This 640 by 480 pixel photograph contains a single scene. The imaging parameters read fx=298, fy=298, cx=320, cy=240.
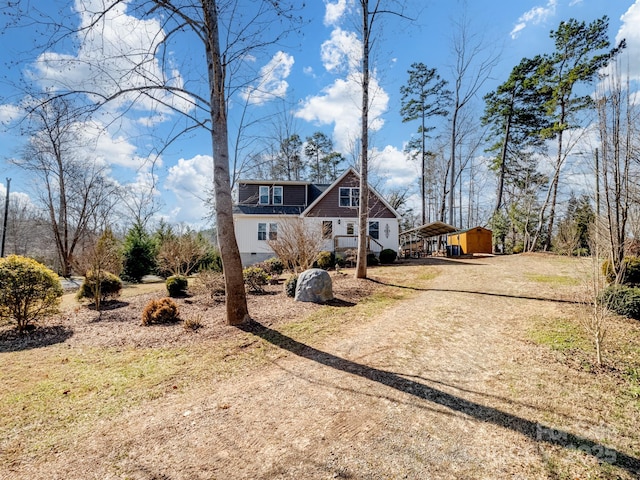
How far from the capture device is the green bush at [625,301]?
6.07 metres

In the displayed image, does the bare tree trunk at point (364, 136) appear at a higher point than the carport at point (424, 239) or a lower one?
higher

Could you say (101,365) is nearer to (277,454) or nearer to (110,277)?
(277,454)

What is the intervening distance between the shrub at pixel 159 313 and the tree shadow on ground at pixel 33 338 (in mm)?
1454

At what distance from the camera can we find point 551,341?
16.9ft

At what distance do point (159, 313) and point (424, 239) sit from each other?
2223 centimetres

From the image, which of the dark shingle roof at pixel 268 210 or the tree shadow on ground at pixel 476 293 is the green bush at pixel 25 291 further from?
the dark shingle roof at pixel 268 210

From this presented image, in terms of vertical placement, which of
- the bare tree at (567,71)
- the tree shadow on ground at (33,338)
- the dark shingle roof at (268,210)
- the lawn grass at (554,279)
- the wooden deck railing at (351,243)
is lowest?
the tree shadow on ground at (33,338)

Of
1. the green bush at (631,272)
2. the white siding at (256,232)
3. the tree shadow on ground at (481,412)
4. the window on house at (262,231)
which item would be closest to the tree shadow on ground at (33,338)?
the tree shadow on ground at (481,412)

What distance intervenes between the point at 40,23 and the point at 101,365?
5.36m

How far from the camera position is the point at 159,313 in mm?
6961

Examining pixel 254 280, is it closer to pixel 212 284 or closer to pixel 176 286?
pixel 212 284

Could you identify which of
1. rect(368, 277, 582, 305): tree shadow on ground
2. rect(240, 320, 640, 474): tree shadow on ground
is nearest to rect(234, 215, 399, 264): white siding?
rect(368, 277, 582, 305): tree shadow on ground

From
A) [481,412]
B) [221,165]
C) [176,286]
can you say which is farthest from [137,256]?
[481,412]

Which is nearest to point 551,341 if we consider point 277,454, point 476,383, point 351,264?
point 476,383
